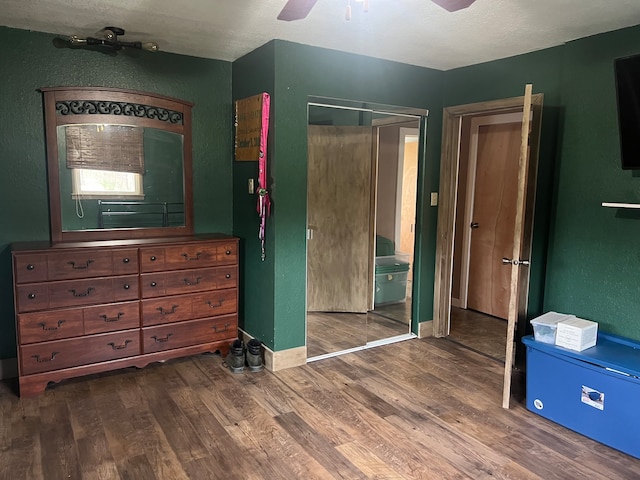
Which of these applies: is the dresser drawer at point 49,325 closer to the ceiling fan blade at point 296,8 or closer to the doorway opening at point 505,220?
the ceiling fan blade at point 296,8

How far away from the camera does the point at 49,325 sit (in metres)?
2.94

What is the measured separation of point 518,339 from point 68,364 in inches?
121

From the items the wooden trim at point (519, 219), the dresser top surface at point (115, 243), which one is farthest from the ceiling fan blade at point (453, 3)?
the dresser top surface at point (115, 243)

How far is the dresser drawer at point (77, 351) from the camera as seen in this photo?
9.57 ft

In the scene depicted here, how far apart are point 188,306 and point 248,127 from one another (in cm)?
139

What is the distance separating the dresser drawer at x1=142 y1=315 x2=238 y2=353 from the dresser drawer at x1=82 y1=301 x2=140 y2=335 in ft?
0.41

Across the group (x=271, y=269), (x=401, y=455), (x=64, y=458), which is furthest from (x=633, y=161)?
(x=64, y=458)

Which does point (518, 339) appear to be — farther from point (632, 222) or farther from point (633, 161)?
point (633, 161)

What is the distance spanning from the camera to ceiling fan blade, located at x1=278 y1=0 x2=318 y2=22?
6.07 ft

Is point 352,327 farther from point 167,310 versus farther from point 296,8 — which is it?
point 296,8

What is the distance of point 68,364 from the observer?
3023 mm

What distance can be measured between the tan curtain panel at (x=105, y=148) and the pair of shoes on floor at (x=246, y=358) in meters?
1.53

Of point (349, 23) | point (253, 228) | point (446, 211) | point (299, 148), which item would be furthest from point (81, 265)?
point (446, 211)

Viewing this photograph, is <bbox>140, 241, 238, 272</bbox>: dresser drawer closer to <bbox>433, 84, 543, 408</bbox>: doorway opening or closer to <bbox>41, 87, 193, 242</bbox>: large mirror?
<bbox>41, 87, 193, 242</bbox>: large mirror
